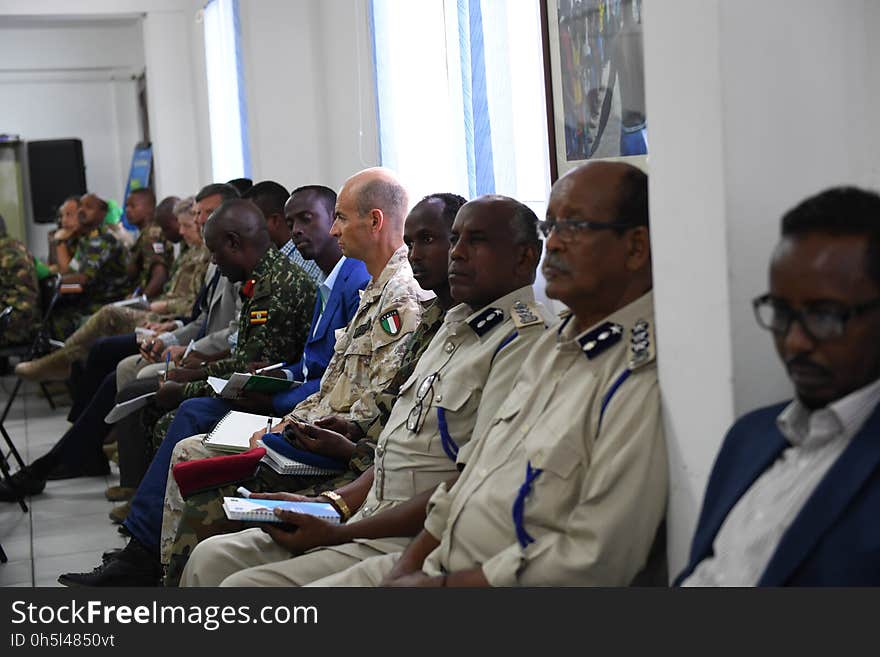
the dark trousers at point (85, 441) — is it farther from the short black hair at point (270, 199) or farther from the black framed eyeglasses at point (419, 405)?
the black framed eyeglasses at point (419, 405)

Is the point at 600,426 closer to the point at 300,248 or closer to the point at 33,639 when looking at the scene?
the point at 33,639

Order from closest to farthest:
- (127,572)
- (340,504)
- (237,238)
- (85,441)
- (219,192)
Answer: (340,504), (127,572), (237,238), (85,441), (219,192)

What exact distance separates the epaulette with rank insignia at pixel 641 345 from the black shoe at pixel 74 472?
13.7 ft

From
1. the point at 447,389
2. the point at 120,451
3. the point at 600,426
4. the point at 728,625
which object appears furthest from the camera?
the point at 120,451

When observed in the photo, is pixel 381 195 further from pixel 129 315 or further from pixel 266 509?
pixel 129 315

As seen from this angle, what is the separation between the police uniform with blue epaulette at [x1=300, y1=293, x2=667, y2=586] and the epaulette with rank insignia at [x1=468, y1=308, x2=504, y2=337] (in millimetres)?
370

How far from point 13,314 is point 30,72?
18.8 feet

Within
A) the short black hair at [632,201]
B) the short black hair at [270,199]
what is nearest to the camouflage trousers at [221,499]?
the short black hair at [632,201]

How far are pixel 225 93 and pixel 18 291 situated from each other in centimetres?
198

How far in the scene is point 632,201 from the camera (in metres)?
2.18

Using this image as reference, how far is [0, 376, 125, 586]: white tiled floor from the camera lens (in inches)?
167

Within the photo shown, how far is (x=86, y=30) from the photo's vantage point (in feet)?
40.2

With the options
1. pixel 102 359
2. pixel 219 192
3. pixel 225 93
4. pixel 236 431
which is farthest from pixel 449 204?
pixel 225 93

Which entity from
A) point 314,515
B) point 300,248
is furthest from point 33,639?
point 300,248
